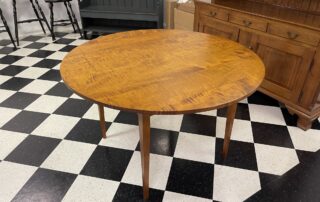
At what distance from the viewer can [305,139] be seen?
1.82 m

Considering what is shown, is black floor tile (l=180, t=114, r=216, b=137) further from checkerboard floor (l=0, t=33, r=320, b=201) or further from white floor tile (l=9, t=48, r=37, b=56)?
white floor tile (l=9, t=48, r=37, b=56)

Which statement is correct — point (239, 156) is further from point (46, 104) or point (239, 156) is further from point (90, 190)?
point (46, 104)

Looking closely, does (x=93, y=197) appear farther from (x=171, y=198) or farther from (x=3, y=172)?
(x=3, y=172)

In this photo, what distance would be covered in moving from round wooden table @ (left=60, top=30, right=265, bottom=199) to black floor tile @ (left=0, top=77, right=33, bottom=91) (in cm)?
140

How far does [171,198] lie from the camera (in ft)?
4.49

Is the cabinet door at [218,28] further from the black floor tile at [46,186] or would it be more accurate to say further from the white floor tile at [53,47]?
the white floor tile at [53,47]

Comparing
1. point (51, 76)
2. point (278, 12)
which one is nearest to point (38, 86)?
point (51, 76)

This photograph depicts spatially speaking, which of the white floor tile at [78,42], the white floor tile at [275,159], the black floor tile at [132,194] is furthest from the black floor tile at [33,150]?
the white floor tile at [78,42]

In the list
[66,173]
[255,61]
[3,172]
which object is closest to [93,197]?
[66,173]

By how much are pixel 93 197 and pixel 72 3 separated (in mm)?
3699

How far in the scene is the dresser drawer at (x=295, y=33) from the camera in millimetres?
1660

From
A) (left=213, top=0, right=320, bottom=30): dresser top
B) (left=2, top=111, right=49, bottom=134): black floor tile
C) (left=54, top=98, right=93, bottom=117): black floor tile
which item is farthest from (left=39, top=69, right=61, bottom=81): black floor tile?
(left=213, top=0, right=320, bottom=30): dresser top

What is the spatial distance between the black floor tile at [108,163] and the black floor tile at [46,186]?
122 mm

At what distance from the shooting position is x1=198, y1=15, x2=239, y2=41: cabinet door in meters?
2.27
